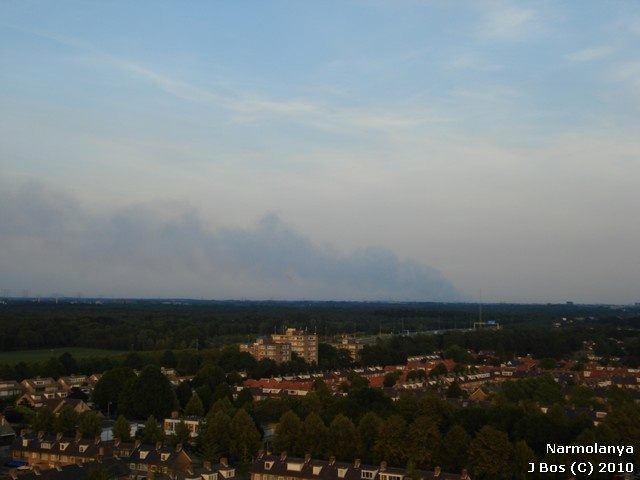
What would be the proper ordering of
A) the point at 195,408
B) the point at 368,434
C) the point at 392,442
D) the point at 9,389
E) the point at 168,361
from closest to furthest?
1. the point at 392,442
2. the point at 368,434
3. the point at 195,408
4. the point at 9,389
5. the point at 168,361

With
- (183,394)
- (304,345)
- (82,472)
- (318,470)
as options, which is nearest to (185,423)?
(183,394)

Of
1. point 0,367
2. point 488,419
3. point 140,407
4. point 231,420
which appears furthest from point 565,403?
point 0,367

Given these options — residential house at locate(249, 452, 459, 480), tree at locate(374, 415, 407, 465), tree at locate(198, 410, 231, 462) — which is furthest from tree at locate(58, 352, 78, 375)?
tree at locate(374, 415, 407, 465)

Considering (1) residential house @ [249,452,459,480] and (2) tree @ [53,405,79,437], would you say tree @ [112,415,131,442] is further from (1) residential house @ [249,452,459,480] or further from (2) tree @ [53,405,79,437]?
(1) residential house @ [249,452,459,480]

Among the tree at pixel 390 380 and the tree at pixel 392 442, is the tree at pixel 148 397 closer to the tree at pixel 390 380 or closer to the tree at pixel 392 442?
the tree at pixel 392 442

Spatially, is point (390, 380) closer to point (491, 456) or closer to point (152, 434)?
point (152, 434)

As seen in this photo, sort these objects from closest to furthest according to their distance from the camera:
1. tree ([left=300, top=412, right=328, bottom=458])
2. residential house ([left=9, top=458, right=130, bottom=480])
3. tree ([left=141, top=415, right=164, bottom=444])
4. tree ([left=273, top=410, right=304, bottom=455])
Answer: residential house ([left=9, top=458, right=130, bottom=480]), tree ([left=300, top=412, right=328, bottom=458]), tree ([left=273, top=410, right=304, bottom=455]), tree ([left=141, top=415, right=164, bottom=444])

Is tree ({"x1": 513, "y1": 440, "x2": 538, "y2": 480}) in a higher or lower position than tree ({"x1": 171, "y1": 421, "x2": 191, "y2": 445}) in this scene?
higher
